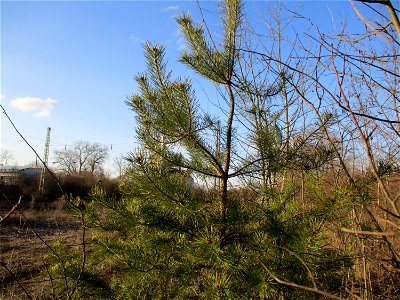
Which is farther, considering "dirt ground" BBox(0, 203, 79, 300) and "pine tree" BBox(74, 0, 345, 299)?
"dirt ground" BBox(0, 203, 79, 300)

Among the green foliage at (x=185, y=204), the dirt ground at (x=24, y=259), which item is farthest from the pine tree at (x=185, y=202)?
the dirt ground at (x=24, y=259)

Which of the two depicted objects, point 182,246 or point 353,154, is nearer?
point 182,246

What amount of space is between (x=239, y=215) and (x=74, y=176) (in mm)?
30196

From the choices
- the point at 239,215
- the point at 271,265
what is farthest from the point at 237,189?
the point at 271,265

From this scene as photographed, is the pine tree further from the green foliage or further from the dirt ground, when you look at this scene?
the dirt ground

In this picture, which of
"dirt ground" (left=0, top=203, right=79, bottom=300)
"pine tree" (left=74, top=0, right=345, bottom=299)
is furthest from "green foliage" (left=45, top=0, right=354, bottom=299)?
"dirt ground" (left=0, top=203, right=79, bottom=300)

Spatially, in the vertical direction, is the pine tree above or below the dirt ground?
above

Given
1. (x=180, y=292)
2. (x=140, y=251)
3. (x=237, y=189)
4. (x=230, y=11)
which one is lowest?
(x=180, y=292)

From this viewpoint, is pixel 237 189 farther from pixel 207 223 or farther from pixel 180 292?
pixel 180 292

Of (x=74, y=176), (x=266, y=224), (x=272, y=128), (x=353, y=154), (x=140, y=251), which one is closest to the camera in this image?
(x=266, y=224)

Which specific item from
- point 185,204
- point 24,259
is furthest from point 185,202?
point 24,259

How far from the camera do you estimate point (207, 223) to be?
102 inches

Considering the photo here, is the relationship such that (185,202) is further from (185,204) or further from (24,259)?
(24,259)

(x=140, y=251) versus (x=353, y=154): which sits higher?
(x=353, y=154)
